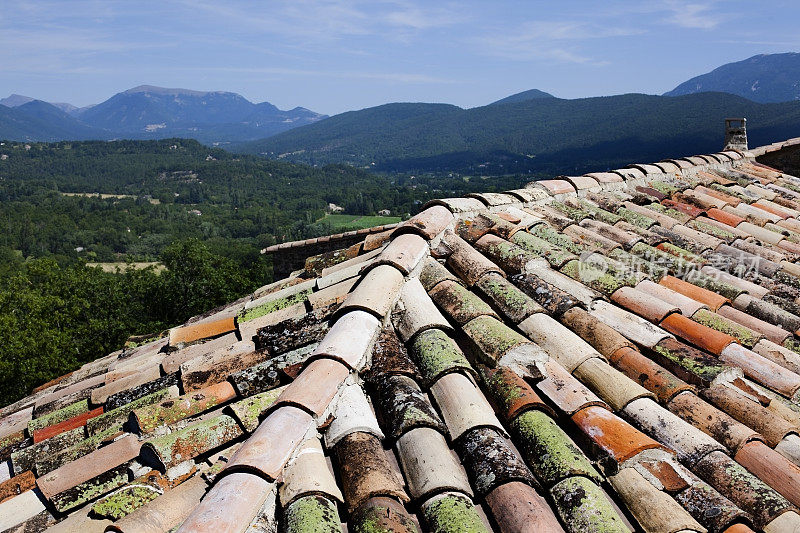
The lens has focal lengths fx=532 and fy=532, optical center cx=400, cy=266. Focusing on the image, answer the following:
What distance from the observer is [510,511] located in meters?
2.06

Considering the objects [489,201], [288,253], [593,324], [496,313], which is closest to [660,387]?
[593,324]

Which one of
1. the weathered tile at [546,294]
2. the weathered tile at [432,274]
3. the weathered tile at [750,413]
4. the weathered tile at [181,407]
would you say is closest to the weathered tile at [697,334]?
the weathered tile at [750,413]

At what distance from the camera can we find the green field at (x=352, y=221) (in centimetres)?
9569

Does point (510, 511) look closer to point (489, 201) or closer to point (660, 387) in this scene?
point (660, 387)

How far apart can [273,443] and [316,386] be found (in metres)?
0.39

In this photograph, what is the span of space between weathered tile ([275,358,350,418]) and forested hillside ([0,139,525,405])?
18914 millimetres

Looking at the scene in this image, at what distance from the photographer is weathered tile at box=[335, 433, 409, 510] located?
2.12 meters

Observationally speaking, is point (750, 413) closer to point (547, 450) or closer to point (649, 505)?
point (649, 505)

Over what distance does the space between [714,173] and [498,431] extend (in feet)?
24.0

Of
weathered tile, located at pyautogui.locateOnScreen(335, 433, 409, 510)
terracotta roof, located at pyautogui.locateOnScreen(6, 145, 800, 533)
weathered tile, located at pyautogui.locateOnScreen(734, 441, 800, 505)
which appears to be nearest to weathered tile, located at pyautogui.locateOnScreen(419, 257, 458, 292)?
terracotta roof, located at pyautogui.locateOnScreen(6, 145, 800, 533)

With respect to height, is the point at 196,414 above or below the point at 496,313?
below

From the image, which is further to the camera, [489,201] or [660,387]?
[489,201]

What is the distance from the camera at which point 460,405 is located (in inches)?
101

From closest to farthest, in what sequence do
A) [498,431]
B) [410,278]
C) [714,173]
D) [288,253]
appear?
[498,431]
[410,278]
[714,173]
[288,253]
